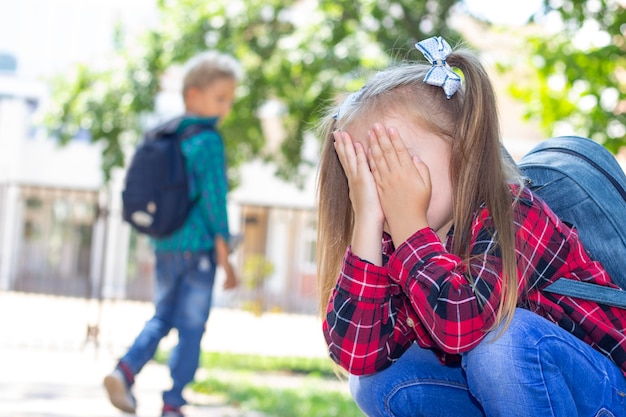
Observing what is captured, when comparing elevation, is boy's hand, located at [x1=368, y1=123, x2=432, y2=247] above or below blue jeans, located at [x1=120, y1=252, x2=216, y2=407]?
above

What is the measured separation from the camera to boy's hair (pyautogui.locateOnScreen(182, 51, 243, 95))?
15.1 ft

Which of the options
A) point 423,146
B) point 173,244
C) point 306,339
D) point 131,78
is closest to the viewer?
point 423,146

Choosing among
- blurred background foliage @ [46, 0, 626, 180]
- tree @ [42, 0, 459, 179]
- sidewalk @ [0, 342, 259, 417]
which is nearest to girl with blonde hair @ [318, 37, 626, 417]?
sidewalk @ [0, 342, 259, 417]

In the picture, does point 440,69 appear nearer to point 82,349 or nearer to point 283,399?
point 283,399

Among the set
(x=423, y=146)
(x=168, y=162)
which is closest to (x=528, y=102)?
(x=168, y=162)

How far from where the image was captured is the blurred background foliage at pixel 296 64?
636cm

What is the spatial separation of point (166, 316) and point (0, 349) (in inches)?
192

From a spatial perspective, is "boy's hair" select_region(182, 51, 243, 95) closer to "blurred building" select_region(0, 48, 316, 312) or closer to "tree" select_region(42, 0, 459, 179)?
"tree" select_region(42, 0, 459, 179)

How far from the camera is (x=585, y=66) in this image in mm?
6414

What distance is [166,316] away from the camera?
436 cm

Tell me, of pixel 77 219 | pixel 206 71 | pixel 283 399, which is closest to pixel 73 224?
pixel 77 219

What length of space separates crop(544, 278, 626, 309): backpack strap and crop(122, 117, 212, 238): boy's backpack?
2.57 metres

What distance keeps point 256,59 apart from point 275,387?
11.5ft

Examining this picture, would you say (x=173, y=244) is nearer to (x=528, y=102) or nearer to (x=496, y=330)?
(x=496, y=330)
